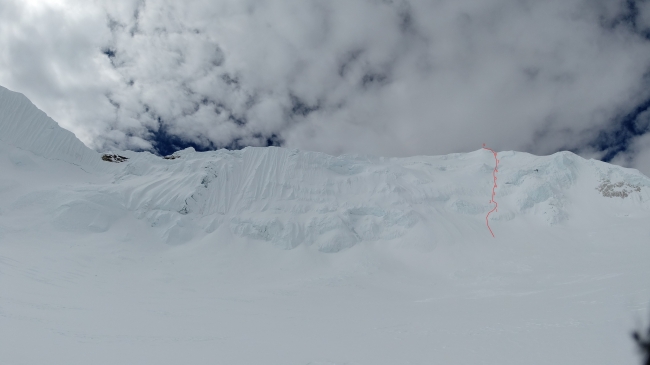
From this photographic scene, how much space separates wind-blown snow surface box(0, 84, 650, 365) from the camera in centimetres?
1558

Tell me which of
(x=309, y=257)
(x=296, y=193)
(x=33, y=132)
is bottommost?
(x=309, y=257)

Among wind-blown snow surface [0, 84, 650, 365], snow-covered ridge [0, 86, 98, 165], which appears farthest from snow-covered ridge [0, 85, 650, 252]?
wind-blown snow surface [0, 84, 650, 365]

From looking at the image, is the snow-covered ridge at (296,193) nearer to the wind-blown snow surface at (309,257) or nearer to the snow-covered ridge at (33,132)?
the snow-covered ridge at (33,132)

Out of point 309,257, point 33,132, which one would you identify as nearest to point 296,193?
point 309,257

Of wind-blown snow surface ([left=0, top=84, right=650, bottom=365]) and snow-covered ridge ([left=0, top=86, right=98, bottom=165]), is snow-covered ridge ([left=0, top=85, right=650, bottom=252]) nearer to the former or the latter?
snow-covered ridge ([left=0, top=86, right=98, bottom=165])

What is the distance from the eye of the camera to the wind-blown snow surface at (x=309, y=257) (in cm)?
1558

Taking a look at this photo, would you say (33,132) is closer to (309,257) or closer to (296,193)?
(296,193)

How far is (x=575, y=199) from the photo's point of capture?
4978 centimetres

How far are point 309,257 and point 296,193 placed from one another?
14288mm

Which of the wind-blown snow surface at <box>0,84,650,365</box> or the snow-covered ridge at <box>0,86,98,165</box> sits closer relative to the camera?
the wind-blown snow surface at <box>0,84,650,365</box>

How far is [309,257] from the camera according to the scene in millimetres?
40906

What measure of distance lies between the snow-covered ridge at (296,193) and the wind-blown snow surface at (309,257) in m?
0.28

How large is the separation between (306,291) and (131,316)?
606 inches

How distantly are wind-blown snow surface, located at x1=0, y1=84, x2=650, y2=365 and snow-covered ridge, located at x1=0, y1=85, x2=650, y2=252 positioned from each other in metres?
0.28
